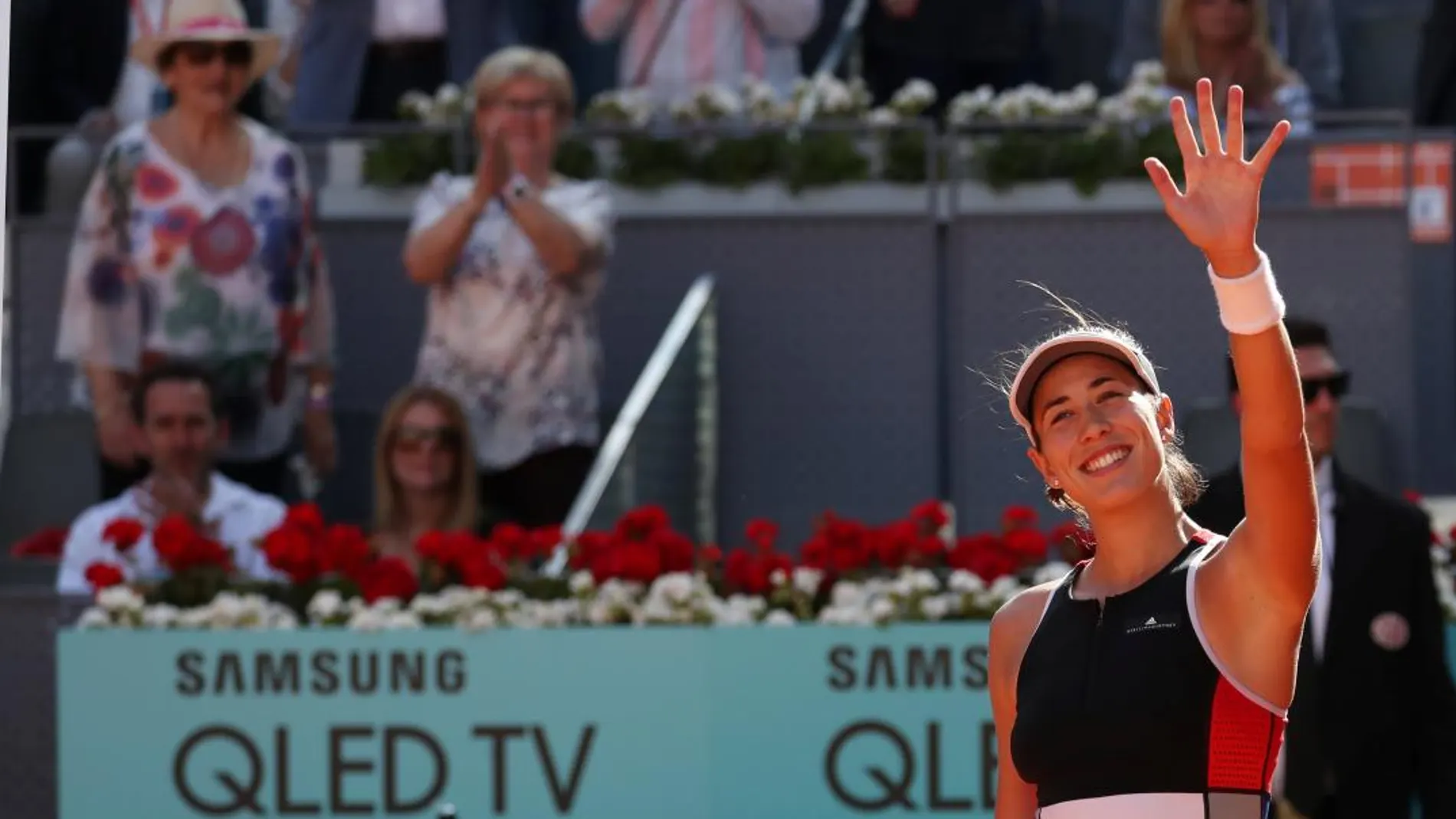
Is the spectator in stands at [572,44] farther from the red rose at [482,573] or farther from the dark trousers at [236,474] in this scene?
the red rose at [482,573]

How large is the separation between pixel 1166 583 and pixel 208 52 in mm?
5728

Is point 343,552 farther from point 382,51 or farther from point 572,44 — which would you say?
point 572,44

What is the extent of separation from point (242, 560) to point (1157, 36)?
4.80 m

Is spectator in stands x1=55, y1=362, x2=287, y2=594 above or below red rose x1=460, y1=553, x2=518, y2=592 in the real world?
above

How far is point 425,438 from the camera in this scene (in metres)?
7.83

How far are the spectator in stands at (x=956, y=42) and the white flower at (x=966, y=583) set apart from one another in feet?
14.4

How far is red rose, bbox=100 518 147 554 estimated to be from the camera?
7016mm

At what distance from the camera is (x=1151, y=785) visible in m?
3.35

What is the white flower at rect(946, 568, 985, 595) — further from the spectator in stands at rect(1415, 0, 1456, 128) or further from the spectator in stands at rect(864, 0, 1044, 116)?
the spectator in stands at rect(1415, 0, 1456, 128)

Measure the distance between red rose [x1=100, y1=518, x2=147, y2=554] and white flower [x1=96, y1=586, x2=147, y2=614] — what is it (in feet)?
1.09

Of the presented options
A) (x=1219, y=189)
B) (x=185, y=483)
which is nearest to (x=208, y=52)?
(x=185, y=483)

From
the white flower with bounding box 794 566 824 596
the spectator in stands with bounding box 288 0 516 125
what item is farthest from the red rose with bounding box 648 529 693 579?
the spectator in stands with bounding box 288 0 516 125

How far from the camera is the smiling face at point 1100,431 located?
135 inches

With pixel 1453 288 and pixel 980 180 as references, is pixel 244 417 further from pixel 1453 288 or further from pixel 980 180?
pixel 1453 288
